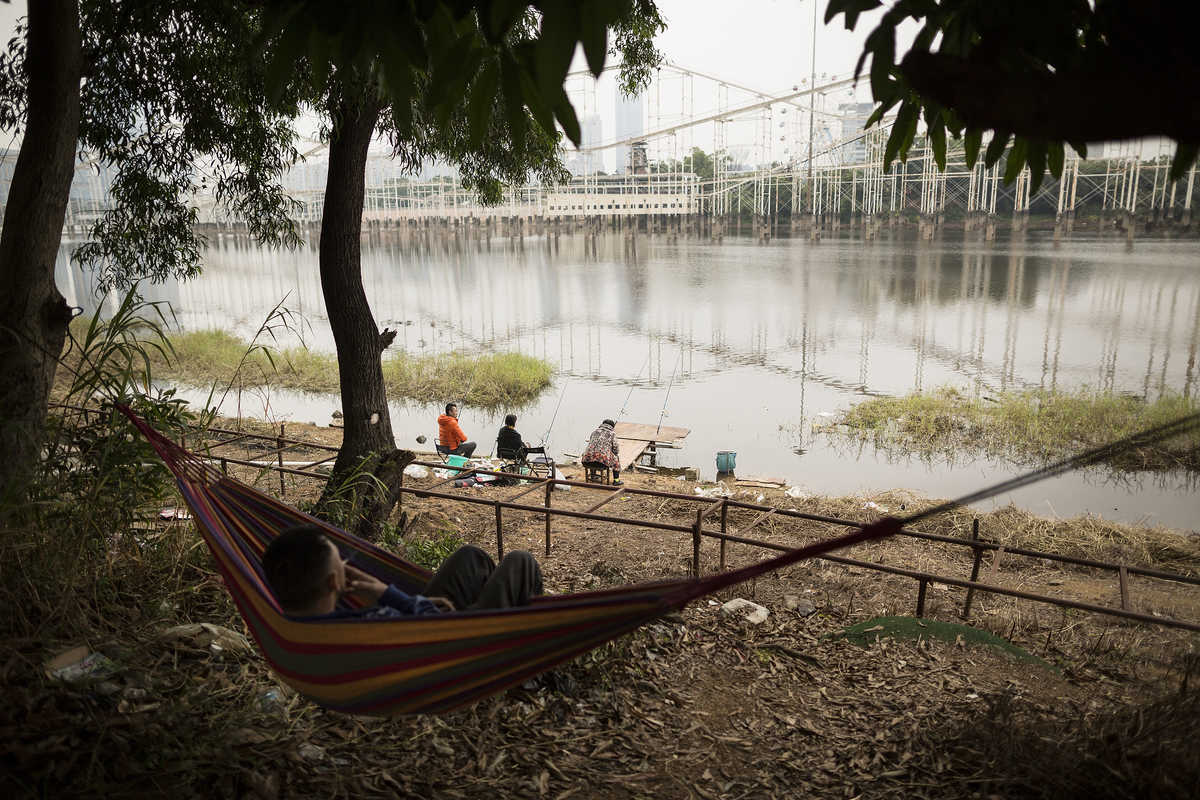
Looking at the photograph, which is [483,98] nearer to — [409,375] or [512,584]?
[512,584]

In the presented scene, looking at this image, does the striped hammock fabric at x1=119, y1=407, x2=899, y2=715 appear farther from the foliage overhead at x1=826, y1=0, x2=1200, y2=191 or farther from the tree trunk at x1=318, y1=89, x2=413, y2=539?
the tree trunk at x1=318, y1=89, x2=413, y2=539

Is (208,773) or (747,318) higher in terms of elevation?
(208,773)

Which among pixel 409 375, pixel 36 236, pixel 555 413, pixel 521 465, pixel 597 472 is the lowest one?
pixel 555 413

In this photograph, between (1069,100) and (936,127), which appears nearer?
(1069,100)

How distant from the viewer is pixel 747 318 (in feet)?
80.0

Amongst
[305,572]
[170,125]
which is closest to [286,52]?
[305,572]

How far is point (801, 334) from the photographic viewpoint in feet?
71.3

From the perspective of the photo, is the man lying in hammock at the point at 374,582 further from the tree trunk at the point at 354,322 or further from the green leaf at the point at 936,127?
the tree trunk at the point at 354,322

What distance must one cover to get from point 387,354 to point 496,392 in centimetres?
493

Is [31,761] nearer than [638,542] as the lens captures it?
Yes

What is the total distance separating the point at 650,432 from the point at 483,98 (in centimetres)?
1017

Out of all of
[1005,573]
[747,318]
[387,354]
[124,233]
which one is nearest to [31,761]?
[124,233]

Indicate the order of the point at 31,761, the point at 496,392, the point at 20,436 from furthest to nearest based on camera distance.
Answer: the point at 496,392 → the point at 20,436 → the point at 31,761

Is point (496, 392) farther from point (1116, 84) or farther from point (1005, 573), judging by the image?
point (1116, 84)
